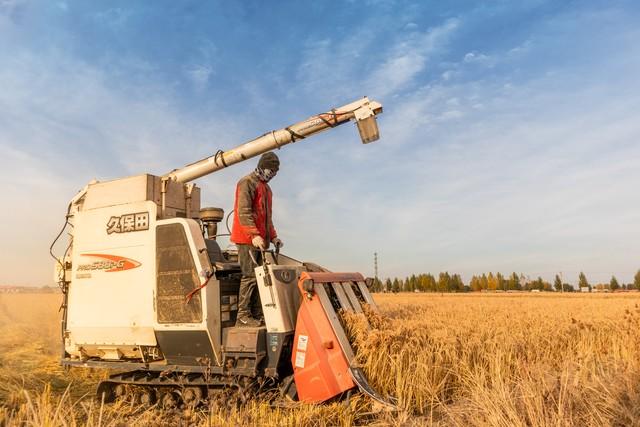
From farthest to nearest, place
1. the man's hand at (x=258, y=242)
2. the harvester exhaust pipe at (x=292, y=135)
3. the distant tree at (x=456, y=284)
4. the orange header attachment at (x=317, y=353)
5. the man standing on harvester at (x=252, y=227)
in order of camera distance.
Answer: the distant tree at (x=456, y=284) < the harvester exhaust pipe at (x=292, y=135) < the man standing on harvester at (x=252, y=227) < the man's hand at (x=258, y=242) < the orange header attachment at (x=317, y=353)

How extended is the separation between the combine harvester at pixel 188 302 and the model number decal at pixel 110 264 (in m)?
0.01

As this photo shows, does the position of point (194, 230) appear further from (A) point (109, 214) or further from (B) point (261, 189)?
(A) point (109, 214)

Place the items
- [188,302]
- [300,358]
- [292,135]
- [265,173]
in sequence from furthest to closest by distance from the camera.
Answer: [292,135] < [265,173] < [188,302] < [300,358]

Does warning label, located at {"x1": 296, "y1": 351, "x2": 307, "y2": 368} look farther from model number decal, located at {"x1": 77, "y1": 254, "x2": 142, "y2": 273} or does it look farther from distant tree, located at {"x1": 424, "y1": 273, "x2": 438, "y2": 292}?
distant tree, located at {"x1": 424, "y1": 273, "x2": 438, "y2": 292}

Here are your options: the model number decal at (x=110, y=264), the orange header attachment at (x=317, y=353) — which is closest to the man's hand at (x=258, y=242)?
the orange header attachment at (x=317, y=353)

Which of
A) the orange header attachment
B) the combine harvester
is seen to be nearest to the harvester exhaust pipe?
Answer: the combine harvester

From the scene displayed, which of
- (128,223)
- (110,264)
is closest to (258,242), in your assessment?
(128,223)

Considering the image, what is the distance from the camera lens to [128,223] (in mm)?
6285

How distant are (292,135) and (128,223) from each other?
2.65m

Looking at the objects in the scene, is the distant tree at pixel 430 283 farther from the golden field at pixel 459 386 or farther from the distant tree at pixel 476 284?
the golden field at pixel 459 386

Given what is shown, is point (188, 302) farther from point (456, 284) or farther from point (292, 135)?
point (456, 284)

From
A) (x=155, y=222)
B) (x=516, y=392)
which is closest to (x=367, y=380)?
(x=516, y=392)

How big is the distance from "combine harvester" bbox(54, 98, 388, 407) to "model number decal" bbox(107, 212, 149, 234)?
0.05 feet

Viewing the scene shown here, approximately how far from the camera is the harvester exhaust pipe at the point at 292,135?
6.72 meters
